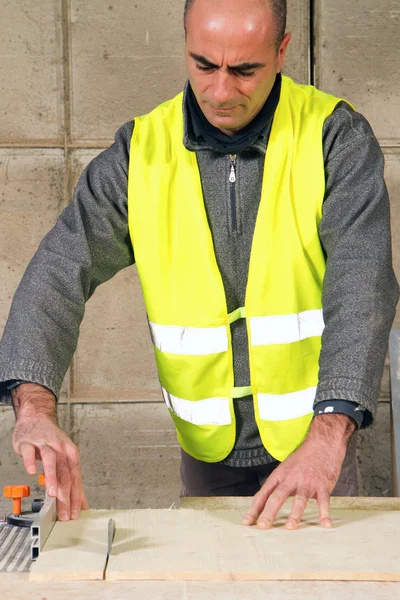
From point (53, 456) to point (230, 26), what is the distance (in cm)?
101

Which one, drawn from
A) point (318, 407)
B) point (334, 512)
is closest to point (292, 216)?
point (318, 407)

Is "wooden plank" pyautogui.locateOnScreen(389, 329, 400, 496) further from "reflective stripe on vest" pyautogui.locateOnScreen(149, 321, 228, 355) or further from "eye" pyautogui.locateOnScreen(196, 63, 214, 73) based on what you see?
"eye" pyautogui.locateOnScreen(196, 63, 214, 73)

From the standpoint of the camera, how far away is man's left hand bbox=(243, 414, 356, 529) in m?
1.59

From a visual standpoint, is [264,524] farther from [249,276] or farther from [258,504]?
[249,276]

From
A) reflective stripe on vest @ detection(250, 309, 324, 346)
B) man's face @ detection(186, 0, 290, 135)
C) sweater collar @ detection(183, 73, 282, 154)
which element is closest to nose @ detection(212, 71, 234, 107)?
man's face @ detection(186, 0, 290, 135)

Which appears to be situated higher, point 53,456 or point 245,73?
point 245,73

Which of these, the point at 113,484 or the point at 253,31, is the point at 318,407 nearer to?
the point at 253,31

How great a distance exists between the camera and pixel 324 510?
5.26ft

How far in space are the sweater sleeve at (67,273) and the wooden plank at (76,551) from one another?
37 cm

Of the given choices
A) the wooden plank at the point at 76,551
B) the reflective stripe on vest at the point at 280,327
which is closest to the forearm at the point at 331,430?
the reflective stripe on vest at the point at 280,327

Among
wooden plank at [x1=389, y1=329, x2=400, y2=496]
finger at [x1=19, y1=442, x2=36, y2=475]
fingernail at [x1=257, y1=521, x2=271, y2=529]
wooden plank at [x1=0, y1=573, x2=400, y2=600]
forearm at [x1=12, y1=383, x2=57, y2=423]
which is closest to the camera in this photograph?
wooden plank at [x1=0, y1=573, x2=400, y2=600]

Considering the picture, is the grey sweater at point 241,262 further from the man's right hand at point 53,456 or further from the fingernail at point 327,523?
the fingernail at point 327,523

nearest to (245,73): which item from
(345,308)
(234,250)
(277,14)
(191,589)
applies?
(277,14)

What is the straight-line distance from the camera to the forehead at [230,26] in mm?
1903
